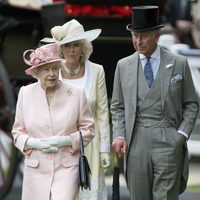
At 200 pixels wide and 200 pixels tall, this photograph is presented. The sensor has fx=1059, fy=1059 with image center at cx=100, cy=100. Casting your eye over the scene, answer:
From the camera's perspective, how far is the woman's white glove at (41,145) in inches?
278

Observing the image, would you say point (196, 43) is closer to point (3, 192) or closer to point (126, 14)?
point (126, 14)

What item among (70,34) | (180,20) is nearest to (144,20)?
(70,34)

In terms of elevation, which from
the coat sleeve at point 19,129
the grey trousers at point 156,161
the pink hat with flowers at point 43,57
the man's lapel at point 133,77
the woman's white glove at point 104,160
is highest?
the pink hat with flowers at point 43,57

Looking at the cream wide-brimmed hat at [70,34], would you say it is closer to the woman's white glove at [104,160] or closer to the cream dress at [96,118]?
the cream dress at [96,118]

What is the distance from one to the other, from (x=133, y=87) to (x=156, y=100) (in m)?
0.19

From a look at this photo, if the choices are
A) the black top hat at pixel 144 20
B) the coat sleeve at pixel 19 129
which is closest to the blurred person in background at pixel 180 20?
the black top hat at pixel 144 20

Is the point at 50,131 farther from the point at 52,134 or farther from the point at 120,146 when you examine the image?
the point at 120,146

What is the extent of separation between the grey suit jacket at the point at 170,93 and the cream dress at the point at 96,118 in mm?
573

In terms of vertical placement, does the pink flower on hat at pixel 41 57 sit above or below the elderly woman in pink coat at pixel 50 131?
above

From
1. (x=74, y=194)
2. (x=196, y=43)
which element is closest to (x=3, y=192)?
(x=74, y=194)

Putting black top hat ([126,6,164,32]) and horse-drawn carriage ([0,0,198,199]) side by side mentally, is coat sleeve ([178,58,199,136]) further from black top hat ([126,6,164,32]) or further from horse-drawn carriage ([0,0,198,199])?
horse-drawn carriage ([0,0,198,199])

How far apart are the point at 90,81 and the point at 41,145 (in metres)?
1.16

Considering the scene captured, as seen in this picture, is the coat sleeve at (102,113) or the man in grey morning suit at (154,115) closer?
the man in grey morning suit at (154,115)

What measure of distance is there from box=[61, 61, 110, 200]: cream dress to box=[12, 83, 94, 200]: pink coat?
34.8 inches
